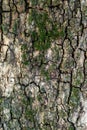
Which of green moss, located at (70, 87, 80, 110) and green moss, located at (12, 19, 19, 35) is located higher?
green moss, located at (12, 19, 19, 35)

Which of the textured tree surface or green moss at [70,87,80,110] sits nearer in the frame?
the textured tree surface

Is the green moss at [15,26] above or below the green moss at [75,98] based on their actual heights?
above

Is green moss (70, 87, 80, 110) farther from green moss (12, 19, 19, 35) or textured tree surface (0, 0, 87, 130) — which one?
green moss (12, 19, 19, 35)

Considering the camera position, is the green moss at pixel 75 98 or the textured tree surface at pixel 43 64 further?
the green moss at pixel 75 98

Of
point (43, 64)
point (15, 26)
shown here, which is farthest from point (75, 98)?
point (15, 26)

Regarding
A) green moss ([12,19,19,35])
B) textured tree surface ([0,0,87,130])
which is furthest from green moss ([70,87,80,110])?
green moss ([12,19,19,35])

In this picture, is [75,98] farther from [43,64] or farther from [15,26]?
[15,26]

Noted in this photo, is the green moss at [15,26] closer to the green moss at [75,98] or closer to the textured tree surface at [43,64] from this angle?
the textured tree surface at [43,64]

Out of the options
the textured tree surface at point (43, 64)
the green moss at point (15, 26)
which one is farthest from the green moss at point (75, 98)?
the green moss at point (15, 26)
